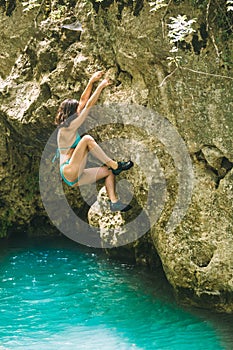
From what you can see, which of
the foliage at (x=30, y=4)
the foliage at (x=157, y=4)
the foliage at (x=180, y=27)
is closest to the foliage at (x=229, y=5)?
the foliage at (x=180, y=27)

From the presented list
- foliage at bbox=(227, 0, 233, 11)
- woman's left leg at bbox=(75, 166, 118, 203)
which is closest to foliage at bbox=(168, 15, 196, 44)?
foliage at bbox=(227, 0, 233, 11)

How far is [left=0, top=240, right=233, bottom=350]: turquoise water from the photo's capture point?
25.7 feet

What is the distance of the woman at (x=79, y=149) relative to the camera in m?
7.99

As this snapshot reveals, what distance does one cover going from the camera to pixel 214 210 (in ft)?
26.6

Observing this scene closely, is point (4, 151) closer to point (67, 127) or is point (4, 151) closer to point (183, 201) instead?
point (67, 127)

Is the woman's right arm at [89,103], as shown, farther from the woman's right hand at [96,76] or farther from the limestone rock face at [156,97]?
the limestone rock face at [156,97]

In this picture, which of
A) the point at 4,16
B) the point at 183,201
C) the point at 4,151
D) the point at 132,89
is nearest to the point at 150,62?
the point at 132,89

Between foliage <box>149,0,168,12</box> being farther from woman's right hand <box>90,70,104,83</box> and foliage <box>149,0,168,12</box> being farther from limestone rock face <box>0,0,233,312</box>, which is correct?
woman's right hand <box>90,70,104,83</box>

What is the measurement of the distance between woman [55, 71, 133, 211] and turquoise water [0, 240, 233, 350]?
5.31ft

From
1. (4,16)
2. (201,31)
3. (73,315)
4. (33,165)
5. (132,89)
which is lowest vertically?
(73,315)

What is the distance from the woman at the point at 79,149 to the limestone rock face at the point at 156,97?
0.53 metres

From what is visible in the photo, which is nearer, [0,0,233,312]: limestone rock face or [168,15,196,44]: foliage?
[168,15,196,44]: foliage

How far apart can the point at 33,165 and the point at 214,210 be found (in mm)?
5049

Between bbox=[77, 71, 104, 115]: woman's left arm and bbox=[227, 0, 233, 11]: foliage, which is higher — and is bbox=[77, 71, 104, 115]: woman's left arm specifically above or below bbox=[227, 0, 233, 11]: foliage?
below
